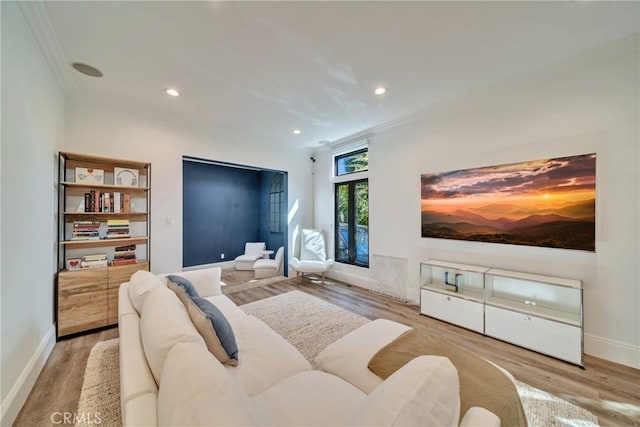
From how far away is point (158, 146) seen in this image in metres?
3.50

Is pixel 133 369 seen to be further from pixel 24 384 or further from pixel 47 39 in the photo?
pixel 47 39

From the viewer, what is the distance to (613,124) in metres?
2.24

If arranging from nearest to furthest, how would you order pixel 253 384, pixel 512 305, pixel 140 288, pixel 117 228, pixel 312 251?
pixel 253 384, pixel 140 288, pixel 512 305, pixel 117 228, pixel 312 251

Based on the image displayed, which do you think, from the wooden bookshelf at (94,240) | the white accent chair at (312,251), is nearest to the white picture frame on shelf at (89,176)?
the wooden bookshelf at (94,240)

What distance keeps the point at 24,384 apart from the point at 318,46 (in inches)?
138

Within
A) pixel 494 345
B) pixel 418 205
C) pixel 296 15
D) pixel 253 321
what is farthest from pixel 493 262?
pixel 296 15

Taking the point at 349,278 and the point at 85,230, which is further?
the point at 349,278

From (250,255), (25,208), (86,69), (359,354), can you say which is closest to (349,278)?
(250,255)

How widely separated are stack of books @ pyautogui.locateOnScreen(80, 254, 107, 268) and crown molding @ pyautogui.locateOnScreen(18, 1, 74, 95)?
6.36 ft

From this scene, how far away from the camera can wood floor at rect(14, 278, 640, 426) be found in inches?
66.5

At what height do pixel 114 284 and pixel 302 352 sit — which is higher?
pixel 114 284

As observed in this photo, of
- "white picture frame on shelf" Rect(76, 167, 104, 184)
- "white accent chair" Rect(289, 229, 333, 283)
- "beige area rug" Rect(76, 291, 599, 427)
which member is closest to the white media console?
"beige area rug" Rect(76, 291, 599, 427)

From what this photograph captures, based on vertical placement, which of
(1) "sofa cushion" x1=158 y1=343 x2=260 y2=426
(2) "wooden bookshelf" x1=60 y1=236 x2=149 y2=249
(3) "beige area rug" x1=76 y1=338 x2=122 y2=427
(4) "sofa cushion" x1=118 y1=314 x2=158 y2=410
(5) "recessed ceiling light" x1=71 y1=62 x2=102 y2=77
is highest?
(5) "recessed ceiling light" x1=71 y1=62 x2=102 y2=77

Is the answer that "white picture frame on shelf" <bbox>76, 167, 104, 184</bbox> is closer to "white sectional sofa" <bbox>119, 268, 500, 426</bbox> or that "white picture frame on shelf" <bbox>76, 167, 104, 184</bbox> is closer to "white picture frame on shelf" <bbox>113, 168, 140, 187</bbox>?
"white picture frame on shelf" <bbox>113, 168, 140, 187</bbox>
